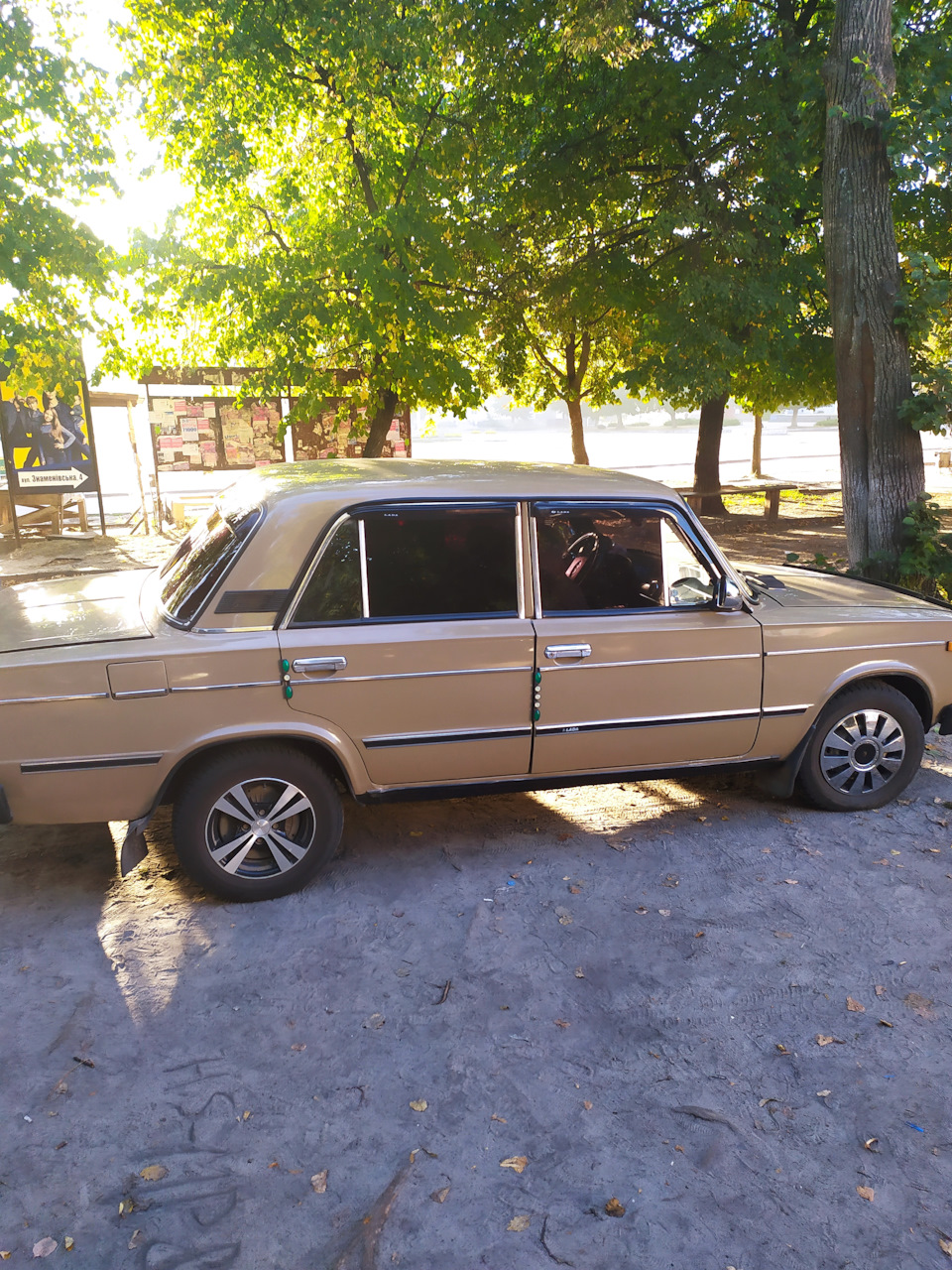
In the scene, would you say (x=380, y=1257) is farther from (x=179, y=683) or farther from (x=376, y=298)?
(x=376, y=298)

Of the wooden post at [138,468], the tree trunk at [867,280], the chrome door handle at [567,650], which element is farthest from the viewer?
the wooden post at [138,468]

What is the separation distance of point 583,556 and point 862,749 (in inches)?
78.3

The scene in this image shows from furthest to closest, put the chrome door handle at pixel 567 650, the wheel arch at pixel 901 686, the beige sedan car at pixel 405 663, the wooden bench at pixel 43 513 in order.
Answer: the wooden bench at pixel 43 513
the wheel arch at pixel 901 686
the chrome door handle at pixel 567 650
the beige sedan car at pixel 405 663

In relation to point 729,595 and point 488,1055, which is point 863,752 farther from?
point 488,1055

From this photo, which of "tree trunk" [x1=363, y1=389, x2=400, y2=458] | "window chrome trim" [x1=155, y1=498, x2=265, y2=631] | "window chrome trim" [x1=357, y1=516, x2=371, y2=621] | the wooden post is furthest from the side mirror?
the wooden post

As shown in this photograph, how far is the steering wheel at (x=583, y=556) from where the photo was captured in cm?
449

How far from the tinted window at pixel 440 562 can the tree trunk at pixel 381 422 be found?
10.5 meters

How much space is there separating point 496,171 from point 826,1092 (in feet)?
40.8

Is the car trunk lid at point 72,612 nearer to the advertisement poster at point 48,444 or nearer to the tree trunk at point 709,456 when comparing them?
the advertisement poster at point 48,444

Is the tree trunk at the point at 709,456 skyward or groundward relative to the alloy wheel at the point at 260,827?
skyward

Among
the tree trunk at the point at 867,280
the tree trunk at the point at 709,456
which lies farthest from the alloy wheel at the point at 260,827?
the tree trunk at the point at 709,456

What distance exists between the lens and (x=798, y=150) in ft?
35.6

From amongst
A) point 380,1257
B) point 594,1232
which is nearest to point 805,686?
point 594,1232

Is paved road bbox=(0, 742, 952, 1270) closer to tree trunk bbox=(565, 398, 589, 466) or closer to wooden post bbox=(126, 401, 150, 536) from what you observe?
wooden post bbox=(126, 401, 150, 536)
